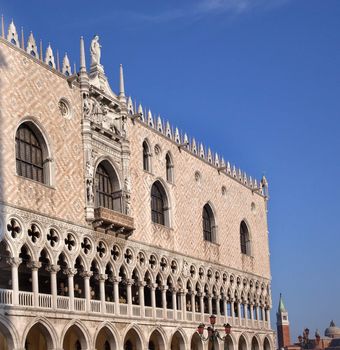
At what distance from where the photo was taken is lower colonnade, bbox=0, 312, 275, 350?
19064 mm

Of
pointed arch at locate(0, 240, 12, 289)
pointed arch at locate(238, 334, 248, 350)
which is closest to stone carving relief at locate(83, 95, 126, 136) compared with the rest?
pointed arch at locate(0, 240, 12, 289)

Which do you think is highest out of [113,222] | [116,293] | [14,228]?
[113,222]

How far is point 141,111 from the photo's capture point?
27.6 m

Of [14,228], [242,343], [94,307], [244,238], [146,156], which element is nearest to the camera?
[14,228]

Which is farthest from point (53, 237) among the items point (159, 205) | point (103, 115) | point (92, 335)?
point (159, 205)

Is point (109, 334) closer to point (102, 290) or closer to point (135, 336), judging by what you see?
point (102, 290)

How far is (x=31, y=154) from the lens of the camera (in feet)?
69.7

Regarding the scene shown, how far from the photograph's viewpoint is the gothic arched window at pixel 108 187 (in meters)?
24.6

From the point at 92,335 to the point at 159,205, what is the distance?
287 inches

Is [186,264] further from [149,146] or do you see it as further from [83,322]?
[83,322]

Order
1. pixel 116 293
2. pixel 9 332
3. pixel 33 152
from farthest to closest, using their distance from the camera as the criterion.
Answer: pixel 116 293 < pixel 33 152 < pixel 9 332

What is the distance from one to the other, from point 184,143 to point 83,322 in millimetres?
10683

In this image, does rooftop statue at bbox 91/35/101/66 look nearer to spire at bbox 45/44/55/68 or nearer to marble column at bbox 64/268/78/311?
spire at bbox 45/44/55/68

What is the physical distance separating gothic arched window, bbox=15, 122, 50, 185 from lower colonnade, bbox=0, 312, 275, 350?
162 inches
